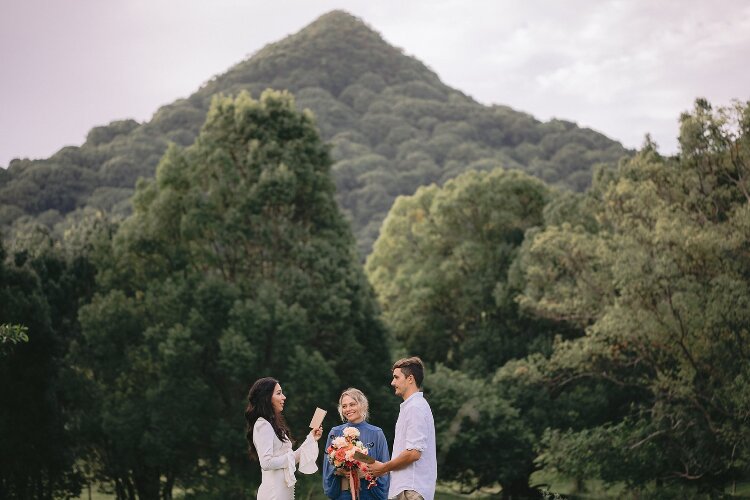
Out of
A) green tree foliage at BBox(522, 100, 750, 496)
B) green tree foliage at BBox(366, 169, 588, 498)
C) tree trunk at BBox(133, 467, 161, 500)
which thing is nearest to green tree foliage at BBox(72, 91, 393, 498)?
tree trunk at BBox(133, 467, 161, 500)

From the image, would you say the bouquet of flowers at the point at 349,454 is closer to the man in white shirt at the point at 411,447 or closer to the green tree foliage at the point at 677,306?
the man in white shirt at the point at 411,447

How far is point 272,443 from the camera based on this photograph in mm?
7492

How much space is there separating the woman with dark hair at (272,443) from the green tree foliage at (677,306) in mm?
15777

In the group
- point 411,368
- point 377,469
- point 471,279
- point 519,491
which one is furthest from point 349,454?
point 471,279

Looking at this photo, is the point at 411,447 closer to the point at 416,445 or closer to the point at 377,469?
the point at 416,445

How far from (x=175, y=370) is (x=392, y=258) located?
19.3m

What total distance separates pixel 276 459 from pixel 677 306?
57.0 ft

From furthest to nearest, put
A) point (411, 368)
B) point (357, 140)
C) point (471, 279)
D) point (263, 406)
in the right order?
point (357, 140) < point (471, 279) < point (263, 406) < point (411, 368)

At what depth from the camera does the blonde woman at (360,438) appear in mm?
7379

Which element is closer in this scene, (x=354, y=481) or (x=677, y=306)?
(x=354, y=481)

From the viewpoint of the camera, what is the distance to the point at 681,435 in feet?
78.7

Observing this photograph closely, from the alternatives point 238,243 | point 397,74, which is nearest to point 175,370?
point 238,243

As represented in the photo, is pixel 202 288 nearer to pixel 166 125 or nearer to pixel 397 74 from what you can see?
pixel 166 125

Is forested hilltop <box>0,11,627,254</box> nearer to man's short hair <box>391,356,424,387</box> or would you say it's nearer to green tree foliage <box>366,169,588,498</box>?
green tree foliage <box>366,169,588,498</box>
